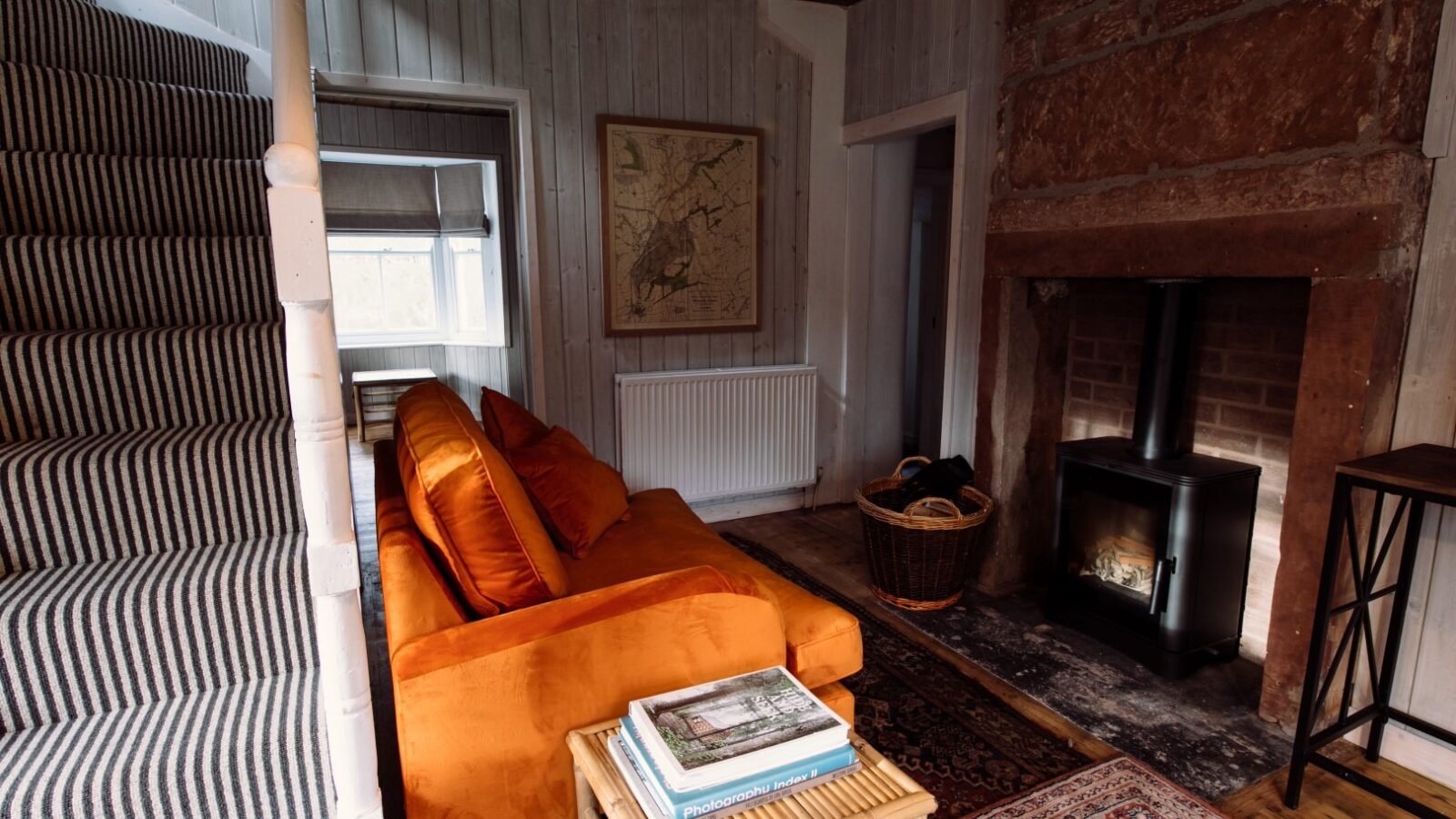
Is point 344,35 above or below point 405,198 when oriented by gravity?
above

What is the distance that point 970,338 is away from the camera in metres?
3.29

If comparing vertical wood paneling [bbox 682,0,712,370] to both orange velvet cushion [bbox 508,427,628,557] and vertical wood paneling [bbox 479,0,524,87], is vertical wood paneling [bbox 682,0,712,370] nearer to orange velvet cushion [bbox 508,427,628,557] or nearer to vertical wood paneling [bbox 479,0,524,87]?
vertical wood paneling [bbox 479,0,524,87]

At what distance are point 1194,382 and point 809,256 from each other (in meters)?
1.97

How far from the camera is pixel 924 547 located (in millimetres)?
2908

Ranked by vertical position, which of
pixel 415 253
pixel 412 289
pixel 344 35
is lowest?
pixel 412 289

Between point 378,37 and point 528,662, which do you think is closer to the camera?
point 528,662

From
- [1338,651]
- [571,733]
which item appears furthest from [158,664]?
[1338,651]

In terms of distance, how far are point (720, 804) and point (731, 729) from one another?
125mm

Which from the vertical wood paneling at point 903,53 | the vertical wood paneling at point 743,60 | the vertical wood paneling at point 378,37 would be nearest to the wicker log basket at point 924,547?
the vertical wood paneling at point 903,53

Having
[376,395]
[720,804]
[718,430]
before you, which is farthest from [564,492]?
[376,395]

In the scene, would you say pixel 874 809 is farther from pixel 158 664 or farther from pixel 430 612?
pixel 158 664

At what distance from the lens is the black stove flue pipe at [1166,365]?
250cm

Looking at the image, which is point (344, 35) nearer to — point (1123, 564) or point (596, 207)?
point (596, 207)

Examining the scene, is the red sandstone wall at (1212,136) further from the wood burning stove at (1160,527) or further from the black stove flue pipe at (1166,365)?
the wood burning stove at (1160,527)
